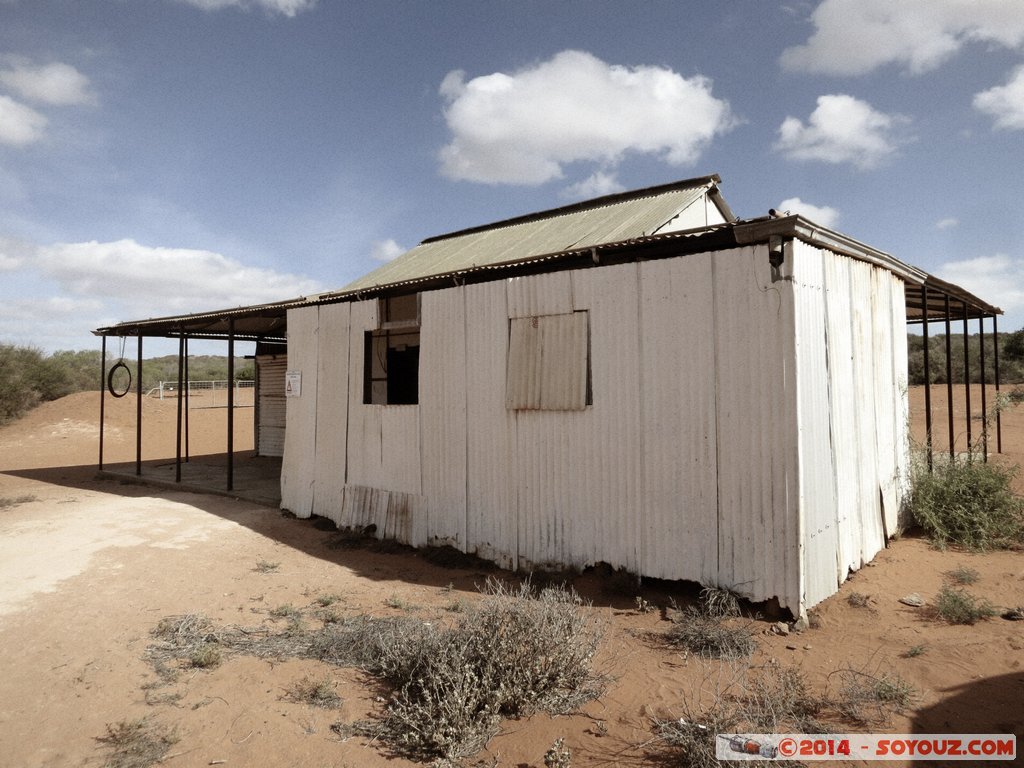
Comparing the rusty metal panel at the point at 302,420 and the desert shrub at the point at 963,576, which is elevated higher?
the rusty metal panel at the point at 302,420

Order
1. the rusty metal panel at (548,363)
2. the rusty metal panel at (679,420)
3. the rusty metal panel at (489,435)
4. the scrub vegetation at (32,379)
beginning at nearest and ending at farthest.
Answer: the rusty metal panel at (679,420), the rusty metal panel at (548,363), the rusty metal panel at (489,435), the scrub vegetation at (32,379)

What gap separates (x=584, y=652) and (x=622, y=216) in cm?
790

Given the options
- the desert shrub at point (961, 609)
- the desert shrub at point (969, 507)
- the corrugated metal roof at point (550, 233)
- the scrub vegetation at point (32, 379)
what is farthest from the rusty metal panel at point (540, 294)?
the scrub vegetation at point (32, 379)

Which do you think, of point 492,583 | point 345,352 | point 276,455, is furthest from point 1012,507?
point 276,455

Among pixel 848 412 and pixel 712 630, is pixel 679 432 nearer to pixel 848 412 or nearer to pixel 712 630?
pixel 712 630

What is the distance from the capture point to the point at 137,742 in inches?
141

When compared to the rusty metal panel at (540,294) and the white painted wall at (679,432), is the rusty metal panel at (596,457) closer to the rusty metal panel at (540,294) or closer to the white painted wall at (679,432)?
the white painted wall at (679,432)

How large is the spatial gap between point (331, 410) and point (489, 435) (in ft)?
10.8

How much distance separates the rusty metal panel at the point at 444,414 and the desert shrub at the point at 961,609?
188 inches

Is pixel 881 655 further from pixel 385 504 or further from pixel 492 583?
pixel 385 504

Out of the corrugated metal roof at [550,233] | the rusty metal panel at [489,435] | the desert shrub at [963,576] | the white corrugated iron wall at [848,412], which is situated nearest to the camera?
the white corrugated iron wall at [848,412]

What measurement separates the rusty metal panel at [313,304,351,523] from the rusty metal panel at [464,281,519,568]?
262cm

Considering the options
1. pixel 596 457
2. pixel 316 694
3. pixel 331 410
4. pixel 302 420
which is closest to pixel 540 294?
pixel 596 457

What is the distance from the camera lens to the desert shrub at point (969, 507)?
719 cm
